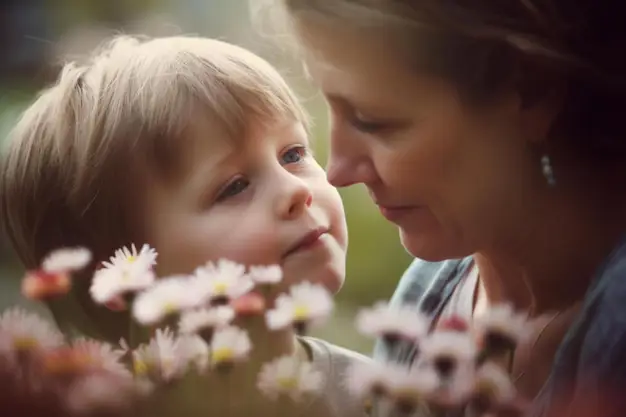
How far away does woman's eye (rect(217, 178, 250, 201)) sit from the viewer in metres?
0.74

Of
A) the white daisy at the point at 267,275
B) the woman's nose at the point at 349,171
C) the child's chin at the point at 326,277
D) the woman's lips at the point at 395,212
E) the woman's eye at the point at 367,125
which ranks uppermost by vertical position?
the woman's eye at the point at 367,125

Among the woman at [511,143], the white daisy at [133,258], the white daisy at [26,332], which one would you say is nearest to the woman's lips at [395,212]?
the woman at [511,143]

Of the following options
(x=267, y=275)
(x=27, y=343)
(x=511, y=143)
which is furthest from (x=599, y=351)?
(x=27, y=343)

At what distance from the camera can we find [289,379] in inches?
29.1

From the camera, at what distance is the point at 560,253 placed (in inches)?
28.5

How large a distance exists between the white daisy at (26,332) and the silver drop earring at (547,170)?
1.55ft

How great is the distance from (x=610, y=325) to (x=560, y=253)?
80 millimetres

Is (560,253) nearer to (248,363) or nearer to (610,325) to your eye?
(610,325)

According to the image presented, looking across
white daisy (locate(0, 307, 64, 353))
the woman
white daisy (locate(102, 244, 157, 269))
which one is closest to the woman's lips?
the woman

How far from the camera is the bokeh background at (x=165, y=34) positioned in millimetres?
741

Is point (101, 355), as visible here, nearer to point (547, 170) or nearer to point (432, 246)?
point (432, 246)

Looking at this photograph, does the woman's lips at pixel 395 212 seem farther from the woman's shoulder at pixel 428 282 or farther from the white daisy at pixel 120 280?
the white daisy at pixel 120 280

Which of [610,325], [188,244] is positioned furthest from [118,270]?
[610,325]

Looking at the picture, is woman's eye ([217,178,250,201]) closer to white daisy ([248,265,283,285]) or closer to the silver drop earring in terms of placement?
white daisy ([248,265,283,285])
